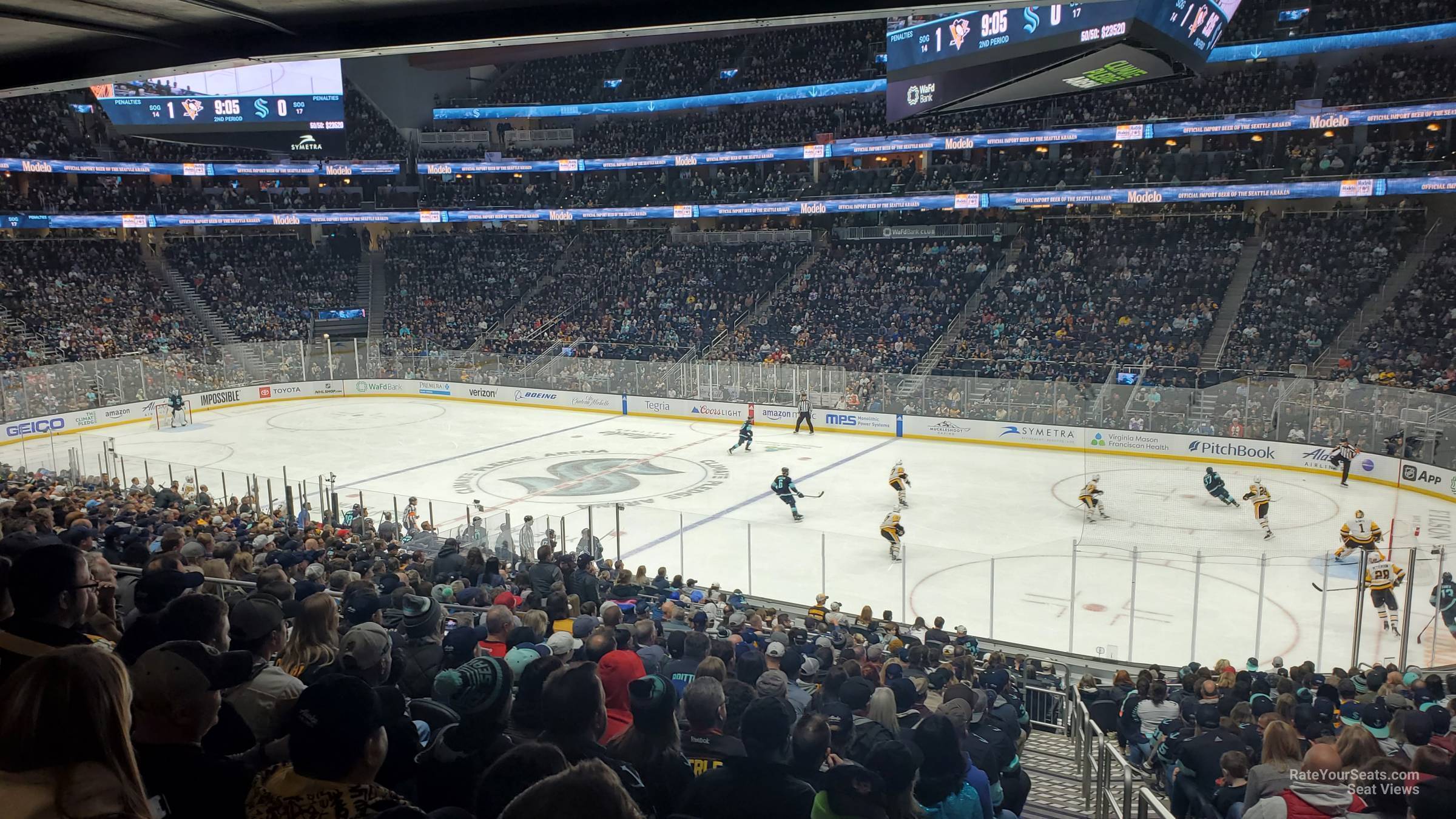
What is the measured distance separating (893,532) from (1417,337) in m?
18.1

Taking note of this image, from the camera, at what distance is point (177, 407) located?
3216 cm

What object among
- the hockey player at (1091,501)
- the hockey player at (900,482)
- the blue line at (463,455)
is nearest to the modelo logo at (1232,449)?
the hockey player at (1091,501)

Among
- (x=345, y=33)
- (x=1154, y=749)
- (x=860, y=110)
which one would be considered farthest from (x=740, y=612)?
(x=860, y=110)

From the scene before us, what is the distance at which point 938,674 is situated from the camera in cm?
791

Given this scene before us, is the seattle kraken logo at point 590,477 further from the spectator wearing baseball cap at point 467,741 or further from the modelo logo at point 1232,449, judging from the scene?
the spectator wearing baseball cap at point 467,741

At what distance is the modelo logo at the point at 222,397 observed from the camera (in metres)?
35.7

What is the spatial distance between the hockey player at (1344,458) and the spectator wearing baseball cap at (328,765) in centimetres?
2430

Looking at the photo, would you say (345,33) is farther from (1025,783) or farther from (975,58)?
(975,58)

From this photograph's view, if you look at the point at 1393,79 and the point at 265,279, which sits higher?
the point at 1393,79

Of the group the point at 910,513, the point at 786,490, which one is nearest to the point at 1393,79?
the point at 910,513

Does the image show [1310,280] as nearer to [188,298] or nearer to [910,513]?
[910,513]

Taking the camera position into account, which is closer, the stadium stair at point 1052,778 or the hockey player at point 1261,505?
the stadium stair at point 1052,778

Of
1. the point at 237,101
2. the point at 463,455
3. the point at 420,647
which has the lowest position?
the point at 463,455

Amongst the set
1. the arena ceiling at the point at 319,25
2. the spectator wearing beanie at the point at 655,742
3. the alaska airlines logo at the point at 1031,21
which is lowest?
the spectator wearing beanie at the point at 655,742
